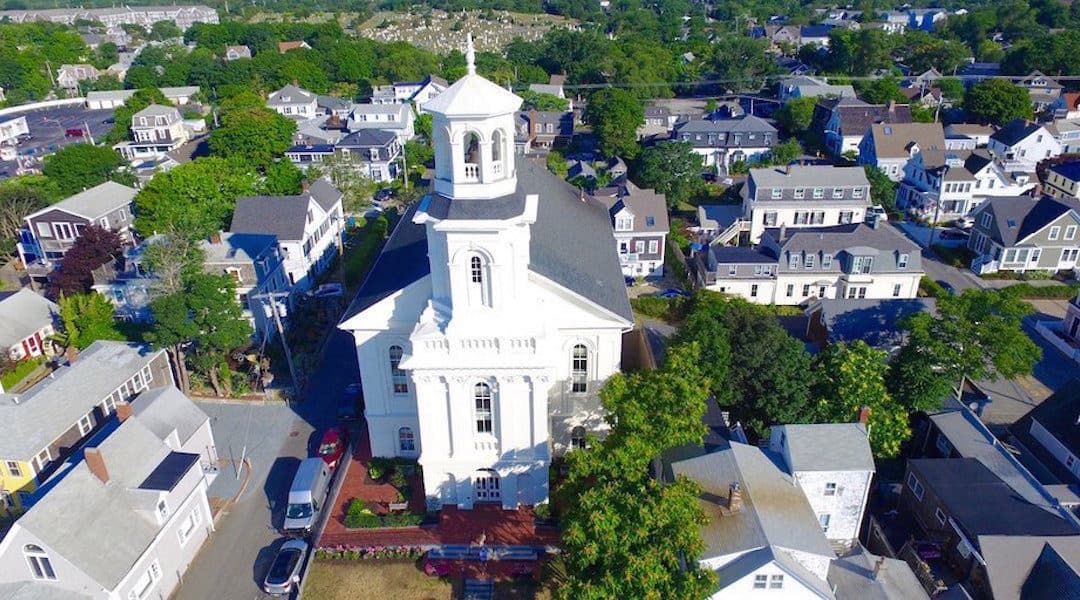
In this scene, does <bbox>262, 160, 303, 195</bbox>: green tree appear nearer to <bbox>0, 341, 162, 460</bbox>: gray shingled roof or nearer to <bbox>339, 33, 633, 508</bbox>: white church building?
<bbox>0, 341, 162, 460</bbox>: gray shingled roof

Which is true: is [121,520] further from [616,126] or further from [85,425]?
[616,126]

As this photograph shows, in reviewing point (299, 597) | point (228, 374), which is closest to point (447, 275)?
point (299, 597)

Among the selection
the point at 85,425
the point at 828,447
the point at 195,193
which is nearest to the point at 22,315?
the point at 85,425

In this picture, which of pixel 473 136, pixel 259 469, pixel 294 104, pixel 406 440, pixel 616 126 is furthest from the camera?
pixel 294 104

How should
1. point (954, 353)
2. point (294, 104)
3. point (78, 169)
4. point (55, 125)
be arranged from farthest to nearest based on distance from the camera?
1. point (55, 125)
2. point (294, 104)
3. point (78, 169)
4. point (954, 353)

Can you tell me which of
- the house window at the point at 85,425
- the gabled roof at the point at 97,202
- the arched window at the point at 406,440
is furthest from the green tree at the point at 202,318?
the gabled roof at the point at 97,202

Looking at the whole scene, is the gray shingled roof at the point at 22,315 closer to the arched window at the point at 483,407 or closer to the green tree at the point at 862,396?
the arched window at the point at 483,407
